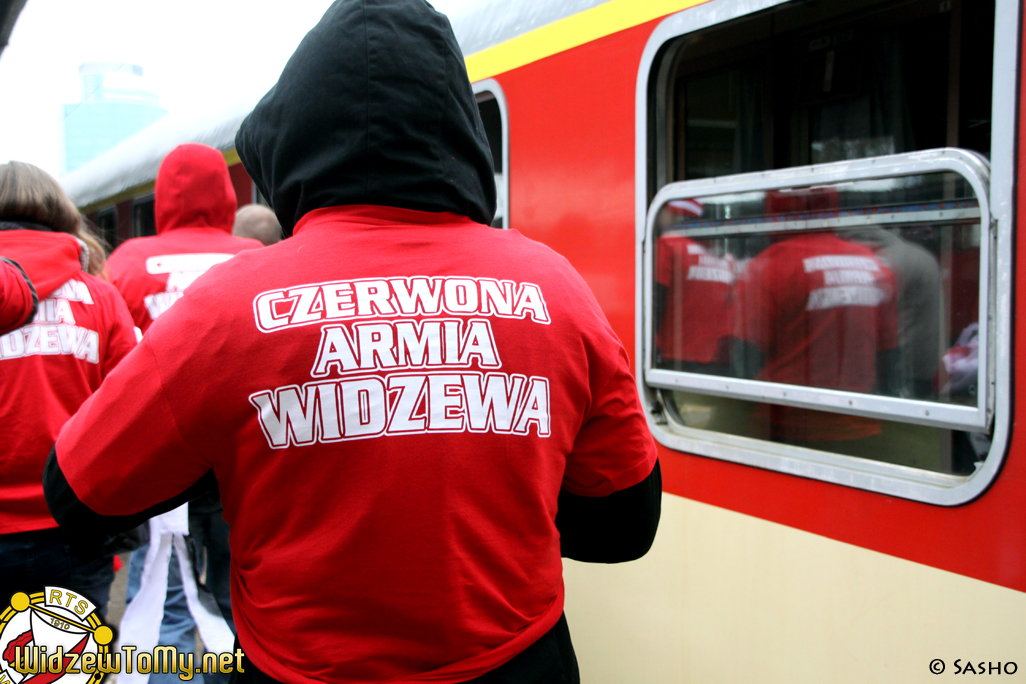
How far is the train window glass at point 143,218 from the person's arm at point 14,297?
4.43 m

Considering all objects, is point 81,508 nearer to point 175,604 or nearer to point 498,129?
point 498,129

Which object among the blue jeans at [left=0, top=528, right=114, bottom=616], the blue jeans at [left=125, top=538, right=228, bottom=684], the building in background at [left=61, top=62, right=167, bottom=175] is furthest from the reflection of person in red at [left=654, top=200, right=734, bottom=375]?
the building in background at [left=61, top=62, right=167, bottom=175]

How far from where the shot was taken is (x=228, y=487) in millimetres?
1083

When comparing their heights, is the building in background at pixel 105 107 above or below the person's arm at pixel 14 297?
above

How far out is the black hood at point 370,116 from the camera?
3.64 feet

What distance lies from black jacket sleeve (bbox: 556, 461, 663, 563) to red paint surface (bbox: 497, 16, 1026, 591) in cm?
59

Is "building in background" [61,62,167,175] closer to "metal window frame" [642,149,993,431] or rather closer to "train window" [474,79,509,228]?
"train window" [474,79,509,228]

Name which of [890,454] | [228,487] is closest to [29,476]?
Answer: [228,487]

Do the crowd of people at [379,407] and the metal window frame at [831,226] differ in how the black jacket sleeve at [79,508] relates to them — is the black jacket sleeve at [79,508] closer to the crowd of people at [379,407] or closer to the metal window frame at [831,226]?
the crowd of people at [379,407]

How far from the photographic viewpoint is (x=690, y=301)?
2.04m

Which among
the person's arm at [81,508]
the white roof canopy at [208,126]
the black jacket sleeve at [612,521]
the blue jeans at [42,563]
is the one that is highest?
the white roof canopy at [208,126]

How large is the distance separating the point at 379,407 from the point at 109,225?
→ 6902mm

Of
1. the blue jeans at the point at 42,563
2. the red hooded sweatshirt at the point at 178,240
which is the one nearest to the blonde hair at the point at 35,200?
the red hooded sweatshirt at the point at 178,240

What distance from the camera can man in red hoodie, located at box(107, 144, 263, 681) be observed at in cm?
304
